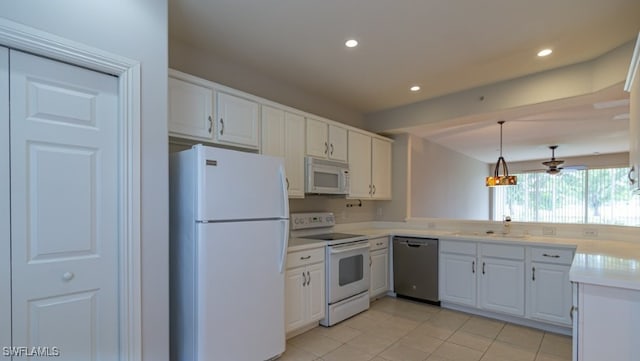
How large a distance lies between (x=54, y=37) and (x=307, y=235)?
2.82m

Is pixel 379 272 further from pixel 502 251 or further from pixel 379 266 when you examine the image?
pixel 502 251

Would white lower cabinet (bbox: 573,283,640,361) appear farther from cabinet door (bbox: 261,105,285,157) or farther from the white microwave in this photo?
cabinet door (bbox: 261,105,285,157)

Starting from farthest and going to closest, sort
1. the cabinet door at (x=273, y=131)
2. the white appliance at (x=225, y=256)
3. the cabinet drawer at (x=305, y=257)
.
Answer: the cabinet door at (x=273, y=131), the cabinet drawer at (x=305, y=257), the white appliance at (x=225, y=256)

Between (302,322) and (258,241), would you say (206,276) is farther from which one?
(302,322)

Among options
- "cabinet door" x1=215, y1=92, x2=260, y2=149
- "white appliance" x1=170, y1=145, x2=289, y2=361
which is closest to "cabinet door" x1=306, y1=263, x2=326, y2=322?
"white appliance" x1=170, y1=145, x2=289, y2=361

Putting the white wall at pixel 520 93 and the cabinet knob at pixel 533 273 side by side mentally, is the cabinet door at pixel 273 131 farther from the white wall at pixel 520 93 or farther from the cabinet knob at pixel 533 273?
the cabinet knob at pixel 533 273

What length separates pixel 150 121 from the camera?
1.97 m

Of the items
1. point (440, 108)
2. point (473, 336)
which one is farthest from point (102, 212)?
point (440, 108)

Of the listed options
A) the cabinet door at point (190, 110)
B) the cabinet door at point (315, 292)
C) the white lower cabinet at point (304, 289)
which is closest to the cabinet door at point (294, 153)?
the white lower cabinet at point (304, 289)

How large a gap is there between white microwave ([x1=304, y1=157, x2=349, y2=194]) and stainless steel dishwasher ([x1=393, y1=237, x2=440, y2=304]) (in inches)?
42.5

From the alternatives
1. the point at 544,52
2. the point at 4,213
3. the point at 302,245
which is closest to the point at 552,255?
the point at 544,52

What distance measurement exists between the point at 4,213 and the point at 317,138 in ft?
8.80

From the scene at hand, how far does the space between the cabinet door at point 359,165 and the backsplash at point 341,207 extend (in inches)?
11.1

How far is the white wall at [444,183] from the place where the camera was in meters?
5.52
